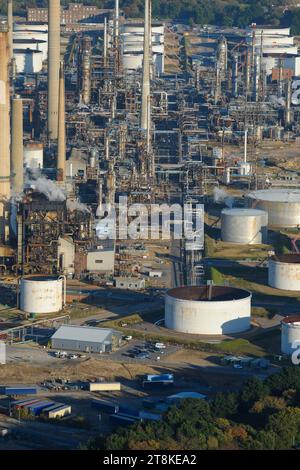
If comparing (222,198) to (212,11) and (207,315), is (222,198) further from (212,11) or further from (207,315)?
(212,11)

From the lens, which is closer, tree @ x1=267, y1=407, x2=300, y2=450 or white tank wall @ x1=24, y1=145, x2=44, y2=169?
tree @ x1=267, y1=407, x2=300, y2=450

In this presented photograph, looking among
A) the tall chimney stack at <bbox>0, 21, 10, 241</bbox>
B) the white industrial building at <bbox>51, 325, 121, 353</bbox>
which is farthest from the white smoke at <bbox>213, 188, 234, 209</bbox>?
the white industrial building at <bbox>51, 325, 121, 353</bbox>

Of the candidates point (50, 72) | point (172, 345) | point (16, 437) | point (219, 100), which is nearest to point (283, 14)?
point (219, 100)

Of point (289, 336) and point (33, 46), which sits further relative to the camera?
point (33, 46)

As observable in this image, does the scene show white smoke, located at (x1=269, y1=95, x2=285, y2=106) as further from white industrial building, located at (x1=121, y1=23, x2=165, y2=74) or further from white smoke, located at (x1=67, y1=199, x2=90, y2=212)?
white smoke, located at (x1=67, y1=199, x2=90, y2=212)

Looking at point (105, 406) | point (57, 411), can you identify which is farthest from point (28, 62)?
point (57, 411)

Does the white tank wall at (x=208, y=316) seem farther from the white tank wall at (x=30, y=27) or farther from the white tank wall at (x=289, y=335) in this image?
the white tank wall at (x=30, y=27)
